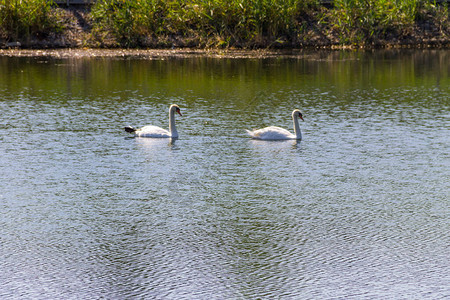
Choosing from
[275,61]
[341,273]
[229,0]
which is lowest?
[341,273]

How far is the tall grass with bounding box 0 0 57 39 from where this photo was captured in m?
30.5

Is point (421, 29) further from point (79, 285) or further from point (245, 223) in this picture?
point (79, 285)

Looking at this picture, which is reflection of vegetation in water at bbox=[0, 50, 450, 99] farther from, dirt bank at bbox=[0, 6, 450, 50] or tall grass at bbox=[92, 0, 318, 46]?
dirt bank at bbox=[0, 6, 450, 50]

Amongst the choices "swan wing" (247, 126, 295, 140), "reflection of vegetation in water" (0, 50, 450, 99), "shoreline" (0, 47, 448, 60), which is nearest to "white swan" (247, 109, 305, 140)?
"swan wing" (247, 126, 295, 140)

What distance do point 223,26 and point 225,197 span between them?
2174 centimetres

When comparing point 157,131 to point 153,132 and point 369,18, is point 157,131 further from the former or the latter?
point 369,18

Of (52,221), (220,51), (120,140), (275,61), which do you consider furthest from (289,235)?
(220,51)

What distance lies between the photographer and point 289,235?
305 inches

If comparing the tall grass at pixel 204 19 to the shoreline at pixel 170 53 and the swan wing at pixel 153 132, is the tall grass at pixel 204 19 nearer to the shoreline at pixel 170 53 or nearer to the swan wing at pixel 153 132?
the shoreline at pixel 170 53

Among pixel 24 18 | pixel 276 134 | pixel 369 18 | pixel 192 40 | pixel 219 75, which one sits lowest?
pixel 276 134

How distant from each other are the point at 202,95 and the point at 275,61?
8.33 metres

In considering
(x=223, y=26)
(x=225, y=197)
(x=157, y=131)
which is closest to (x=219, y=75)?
(x=223, y=26)

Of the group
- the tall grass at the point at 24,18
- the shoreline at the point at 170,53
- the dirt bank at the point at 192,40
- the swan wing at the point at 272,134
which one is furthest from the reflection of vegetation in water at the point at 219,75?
the swan wing at the point at 272,134

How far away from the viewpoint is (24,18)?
30516 mm
